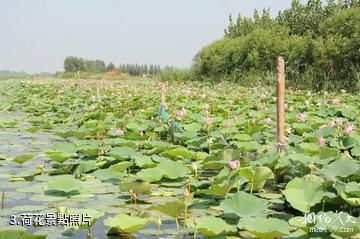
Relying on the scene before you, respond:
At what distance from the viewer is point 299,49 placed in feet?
44.5

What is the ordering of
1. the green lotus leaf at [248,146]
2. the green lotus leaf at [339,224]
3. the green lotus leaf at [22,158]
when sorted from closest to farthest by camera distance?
the green lotus leaf at [339,224] < the green lotus leaf at [22,158] < the green lotus leaf at [248,146]

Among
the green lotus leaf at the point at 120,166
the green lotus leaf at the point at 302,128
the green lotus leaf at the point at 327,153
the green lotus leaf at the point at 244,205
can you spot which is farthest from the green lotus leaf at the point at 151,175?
the green lotus leaf at the point at 302,128

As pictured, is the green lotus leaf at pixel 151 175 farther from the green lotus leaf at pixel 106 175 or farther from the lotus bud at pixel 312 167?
the lotus bud at pixel 312 167

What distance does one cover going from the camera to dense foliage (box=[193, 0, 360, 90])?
11.7m

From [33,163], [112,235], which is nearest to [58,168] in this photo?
[33,163]

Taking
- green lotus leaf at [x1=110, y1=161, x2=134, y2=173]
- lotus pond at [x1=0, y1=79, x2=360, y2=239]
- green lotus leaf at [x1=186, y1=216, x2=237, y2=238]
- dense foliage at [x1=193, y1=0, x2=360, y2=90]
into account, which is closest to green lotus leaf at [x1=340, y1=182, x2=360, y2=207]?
lotus pond at [x1=0, y1=79, x2=360, y2=239]

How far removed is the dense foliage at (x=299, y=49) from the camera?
11.7 m

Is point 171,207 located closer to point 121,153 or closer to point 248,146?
point 121,153

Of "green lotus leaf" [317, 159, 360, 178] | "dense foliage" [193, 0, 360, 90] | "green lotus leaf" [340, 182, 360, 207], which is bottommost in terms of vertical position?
"green lotus leaf" [340, 182, 360, 207]

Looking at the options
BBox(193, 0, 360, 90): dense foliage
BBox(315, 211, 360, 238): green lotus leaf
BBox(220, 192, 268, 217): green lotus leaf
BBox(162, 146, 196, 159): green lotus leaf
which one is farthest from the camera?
BBox(193, 0, 360, 90): dense foliage

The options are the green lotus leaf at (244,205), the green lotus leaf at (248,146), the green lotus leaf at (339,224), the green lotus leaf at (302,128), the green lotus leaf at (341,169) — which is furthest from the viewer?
the green lotus leaf at (302,128)

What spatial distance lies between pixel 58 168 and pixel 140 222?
1680mm

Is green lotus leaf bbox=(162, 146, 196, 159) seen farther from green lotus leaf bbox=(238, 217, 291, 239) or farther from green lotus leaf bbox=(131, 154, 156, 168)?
green lotus leaf bbox=(238, 217, 291, 239)

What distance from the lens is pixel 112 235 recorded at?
6.64ft
